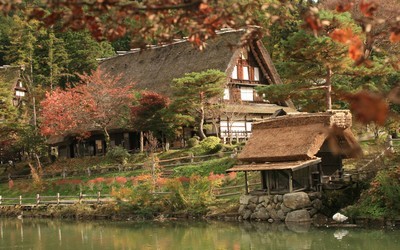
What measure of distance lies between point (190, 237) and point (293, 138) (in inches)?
223

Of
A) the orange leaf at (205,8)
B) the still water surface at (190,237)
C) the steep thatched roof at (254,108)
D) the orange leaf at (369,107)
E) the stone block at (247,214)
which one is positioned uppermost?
the steep thatched roof at (254,108)

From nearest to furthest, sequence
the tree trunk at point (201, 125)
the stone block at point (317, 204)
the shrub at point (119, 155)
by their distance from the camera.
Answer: the stone block at point (317, 204), the tree trunk at point (201, 125), the shrub at point (119, 155)

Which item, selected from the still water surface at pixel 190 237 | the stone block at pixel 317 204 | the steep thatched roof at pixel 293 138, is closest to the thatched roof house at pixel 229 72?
the steep thatched roof at pixel 293 138

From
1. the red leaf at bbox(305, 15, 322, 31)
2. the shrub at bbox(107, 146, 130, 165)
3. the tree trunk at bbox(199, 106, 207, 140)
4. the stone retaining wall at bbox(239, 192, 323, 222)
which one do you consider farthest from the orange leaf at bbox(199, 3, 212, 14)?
the shrub at bbox(107, 146, 130, 165)

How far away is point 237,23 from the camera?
4.19m

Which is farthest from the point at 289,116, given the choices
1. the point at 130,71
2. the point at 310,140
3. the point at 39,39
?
the point at 39,39

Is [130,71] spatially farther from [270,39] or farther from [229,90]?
[270,39]

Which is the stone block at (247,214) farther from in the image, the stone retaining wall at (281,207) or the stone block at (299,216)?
the stone block at (299,216)

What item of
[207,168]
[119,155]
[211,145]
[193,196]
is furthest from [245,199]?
[119,155]

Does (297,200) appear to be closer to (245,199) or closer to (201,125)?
(245,199)

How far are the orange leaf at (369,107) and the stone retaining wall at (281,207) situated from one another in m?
17.9

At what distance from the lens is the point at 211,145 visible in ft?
108

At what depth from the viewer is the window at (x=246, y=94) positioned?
39719 mm

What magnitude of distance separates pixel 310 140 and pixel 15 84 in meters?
39.7
